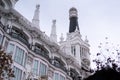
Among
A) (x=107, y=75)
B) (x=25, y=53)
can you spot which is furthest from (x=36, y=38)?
(x=107, y=75)

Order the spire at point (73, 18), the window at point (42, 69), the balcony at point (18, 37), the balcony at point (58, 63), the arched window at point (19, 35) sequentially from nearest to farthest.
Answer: the balcony at point (18, 37)
the arched window at point (19, 35)
the window at point (42, 69)
the balcony at point (58, 63)
the spire at point (73, 18)

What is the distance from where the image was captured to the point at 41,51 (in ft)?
113

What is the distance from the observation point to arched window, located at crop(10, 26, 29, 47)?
29281mm

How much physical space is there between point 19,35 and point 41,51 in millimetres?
4724

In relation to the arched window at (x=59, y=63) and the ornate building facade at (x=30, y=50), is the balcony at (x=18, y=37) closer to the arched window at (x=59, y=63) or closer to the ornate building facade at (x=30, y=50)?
the ornate building facade at (x=30, y=50)

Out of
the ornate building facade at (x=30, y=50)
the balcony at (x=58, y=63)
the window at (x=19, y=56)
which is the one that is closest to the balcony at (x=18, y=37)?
the ornate building facade at (x=30, y=50)

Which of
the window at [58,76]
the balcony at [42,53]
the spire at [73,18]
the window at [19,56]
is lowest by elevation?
the window at [58,76]

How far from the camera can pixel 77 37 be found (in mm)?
48031

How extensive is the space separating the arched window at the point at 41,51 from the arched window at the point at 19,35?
6.29 feet

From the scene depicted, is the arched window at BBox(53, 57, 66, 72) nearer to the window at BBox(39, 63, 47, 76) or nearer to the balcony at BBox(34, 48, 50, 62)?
the balcony at BBox(34, 48, 50, 62)

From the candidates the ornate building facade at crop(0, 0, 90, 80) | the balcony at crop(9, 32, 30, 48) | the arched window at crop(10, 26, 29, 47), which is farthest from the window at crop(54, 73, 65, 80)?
the arched window at crop(10, 26, 29, 47)

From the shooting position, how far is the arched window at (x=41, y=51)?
32300 millimetres

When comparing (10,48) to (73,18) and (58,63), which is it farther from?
(73,18)

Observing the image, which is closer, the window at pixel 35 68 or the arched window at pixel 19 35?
the arched window at pixel 19 35
